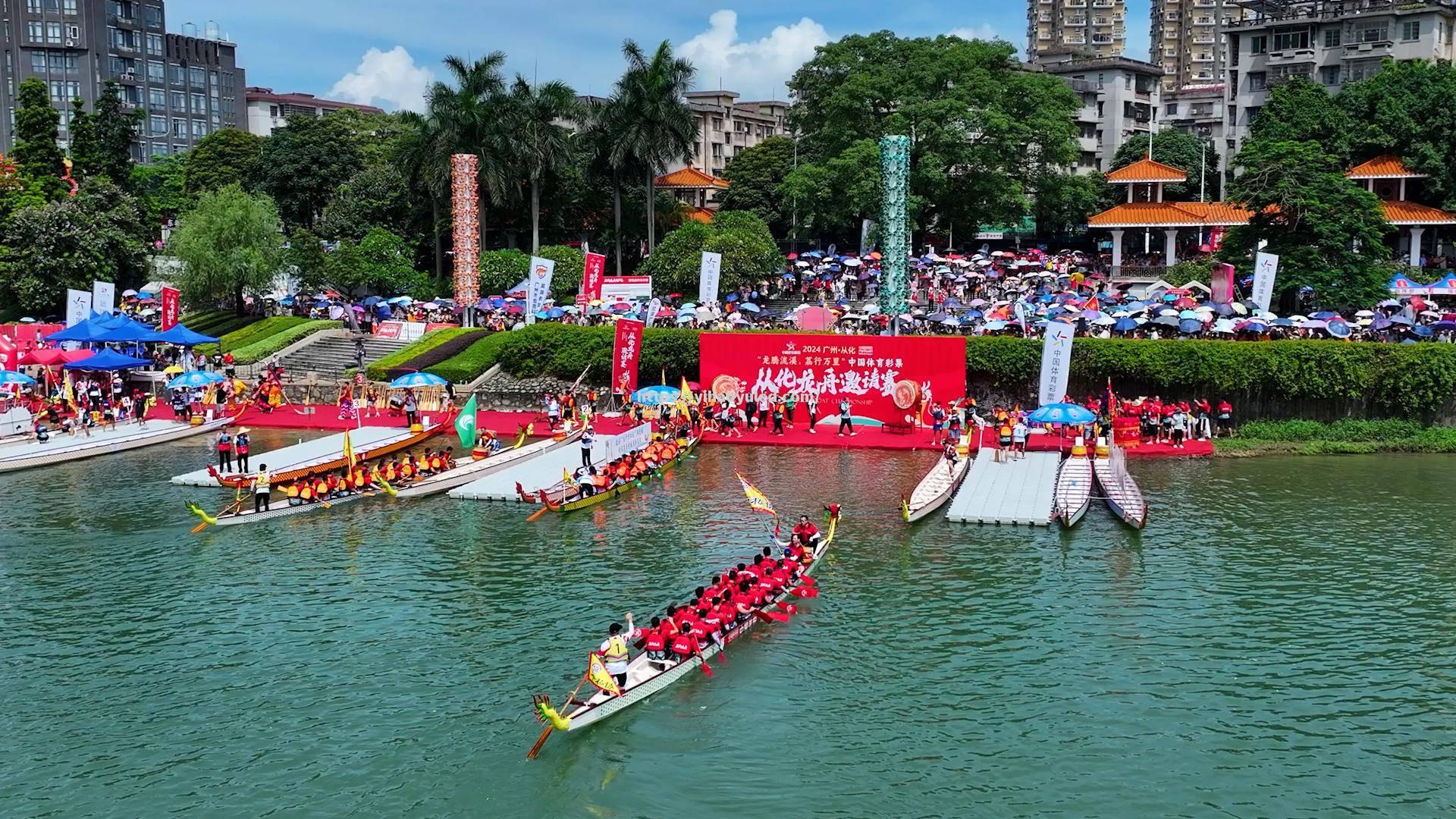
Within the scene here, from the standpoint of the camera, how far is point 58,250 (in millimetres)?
66875

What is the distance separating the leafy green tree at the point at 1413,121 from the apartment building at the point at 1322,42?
4.75 metres

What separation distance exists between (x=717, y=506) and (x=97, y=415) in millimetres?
25768

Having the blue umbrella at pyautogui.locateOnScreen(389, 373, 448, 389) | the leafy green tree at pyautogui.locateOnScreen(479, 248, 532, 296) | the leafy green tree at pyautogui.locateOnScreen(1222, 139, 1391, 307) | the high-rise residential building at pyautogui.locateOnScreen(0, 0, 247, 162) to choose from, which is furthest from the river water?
the high-rise residential building at pyautogui.locateOnScreen(0, 0, 247, 162)

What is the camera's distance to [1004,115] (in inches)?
2717

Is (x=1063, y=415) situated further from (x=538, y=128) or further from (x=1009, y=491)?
(x=538, y=128)

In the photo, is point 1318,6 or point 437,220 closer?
point 437,220

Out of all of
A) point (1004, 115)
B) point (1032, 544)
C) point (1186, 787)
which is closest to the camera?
point (1186, 787)

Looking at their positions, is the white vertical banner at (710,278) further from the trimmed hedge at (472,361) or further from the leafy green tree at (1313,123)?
the leafy green tree at (1313,123)

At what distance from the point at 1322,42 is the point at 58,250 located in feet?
240

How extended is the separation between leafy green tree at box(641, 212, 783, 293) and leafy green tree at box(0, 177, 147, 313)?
28583 mm

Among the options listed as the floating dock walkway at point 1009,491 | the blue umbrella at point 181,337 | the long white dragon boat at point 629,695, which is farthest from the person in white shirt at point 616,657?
the blue umbrella at point 181,337

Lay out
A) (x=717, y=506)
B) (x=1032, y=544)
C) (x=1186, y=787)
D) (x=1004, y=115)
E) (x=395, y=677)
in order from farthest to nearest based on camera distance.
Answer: (x=1004, y=115)
(x=717, y=506)
(x=1032, y=544)
(x=395, y=677)
(x=1186, y=787)

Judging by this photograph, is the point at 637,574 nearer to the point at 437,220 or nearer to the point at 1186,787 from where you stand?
the point at 1186,787

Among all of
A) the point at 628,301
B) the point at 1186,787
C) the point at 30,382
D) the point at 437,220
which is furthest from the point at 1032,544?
the point at 437,220
